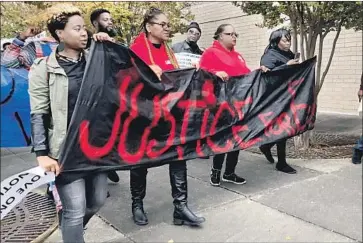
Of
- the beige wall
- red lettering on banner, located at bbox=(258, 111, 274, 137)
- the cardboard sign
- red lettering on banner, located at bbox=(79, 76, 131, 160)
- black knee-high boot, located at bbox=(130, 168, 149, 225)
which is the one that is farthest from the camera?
the beige wall

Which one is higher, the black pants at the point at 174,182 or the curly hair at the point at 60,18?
the curly hair at the point at 60,18

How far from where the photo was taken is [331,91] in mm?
9383

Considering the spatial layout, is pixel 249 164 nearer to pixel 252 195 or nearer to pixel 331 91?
pixel 252 195

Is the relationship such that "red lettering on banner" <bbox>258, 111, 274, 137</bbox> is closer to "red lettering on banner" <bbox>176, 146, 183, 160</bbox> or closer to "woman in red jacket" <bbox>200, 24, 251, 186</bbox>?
"woman in red jacket" <bbox>200, 24, 251, 186</bbox>

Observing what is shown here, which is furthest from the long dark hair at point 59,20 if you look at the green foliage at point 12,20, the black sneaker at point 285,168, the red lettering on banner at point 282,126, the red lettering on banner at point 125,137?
the green foliage at point 12,20

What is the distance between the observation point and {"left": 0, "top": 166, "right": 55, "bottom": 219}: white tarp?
2.10 meters

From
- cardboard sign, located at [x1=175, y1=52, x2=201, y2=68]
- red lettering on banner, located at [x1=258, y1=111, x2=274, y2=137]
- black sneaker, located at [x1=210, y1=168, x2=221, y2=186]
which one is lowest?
black sneaker, located at [x1=210, y1=168, x2=221, y2=186]

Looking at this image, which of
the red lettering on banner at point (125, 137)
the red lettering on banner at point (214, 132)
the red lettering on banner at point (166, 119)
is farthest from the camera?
the red lettering on banner at point (214, 132)

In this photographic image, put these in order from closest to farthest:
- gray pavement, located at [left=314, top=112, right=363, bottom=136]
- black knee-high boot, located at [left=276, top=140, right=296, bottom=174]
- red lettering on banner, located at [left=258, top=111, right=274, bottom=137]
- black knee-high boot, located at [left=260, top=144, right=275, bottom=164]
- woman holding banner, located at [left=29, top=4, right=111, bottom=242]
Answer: woman holding banner, located at [left=29, top=4, right=111, bottom=242]
red lettering on banner, located at [left=258, top=111, right=274, bottom=137]
black knee-high boot, located at [left=276, top=140, right=296, bottom=174]
black knee-high boot, located at [left=260, top=144, right=275, bottom=164]
gray pavement, located at [left=314, top=112, right=363, bottom=136]

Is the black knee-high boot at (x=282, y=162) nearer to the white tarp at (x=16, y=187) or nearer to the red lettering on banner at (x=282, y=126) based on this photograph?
the red lettering on banner at (x=282, y=126)

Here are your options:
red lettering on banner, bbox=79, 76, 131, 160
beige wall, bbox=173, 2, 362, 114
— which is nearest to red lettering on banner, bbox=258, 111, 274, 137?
red lettering on banner, bbox=79, 76, 131, 160

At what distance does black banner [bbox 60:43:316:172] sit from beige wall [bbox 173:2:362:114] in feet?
14.8

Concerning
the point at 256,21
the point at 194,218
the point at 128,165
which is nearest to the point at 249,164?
the point at 194,218

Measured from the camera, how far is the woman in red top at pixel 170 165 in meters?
3.49
